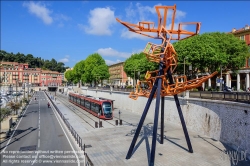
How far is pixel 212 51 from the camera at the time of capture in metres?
37.5

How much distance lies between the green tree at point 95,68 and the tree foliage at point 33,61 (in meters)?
90.5

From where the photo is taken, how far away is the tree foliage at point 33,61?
6176 inches

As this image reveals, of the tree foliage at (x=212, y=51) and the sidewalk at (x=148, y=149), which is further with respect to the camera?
the tree foliage at (x=212, y=51)

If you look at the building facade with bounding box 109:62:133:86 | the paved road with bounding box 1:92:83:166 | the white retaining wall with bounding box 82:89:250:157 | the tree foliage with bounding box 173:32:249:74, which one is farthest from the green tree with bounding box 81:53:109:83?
the paved road with bounding box 1:92:83:166

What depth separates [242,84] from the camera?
187 ft

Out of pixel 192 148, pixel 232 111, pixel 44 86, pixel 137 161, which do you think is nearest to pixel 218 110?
pixel 232 111

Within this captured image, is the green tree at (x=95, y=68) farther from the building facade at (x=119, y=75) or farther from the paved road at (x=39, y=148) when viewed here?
the paved road at (x=39, y=148)

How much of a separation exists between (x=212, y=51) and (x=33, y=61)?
167m

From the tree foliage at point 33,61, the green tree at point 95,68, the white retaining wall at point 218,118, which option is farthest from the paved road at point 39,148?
the tree foliage at point 33,61

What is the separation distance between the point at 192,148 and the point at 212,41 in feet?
84.4

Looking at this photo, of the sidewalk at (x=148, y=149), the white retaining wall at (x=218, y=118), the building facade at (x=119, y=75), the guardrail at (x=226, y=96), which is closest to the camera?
the sidewalk at (x=148, y=149)

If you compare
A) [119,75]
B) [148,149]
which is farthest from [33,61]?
[148,149]

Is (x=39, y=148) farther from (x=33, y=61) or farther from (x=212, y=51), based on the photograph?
(x=33, y=61)

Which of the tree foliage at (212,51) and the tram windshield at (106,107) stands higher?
the tree foliage at (212,51)
